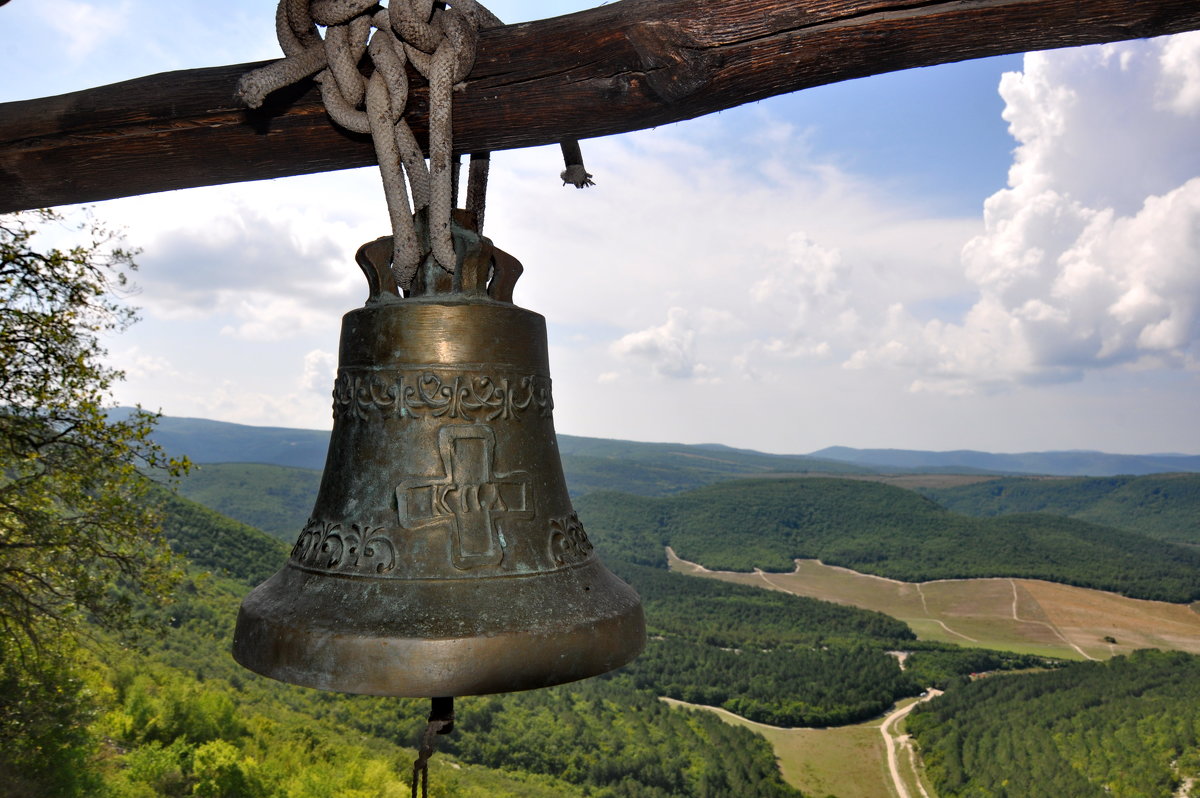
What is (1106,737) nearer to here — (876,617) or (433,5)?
(876,617)

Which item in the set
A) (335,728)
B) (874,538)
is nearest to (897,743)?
(335,728)

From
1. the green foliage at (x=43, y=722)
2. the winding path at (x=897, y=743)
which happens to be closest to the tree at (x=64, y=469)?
the green foliage at (x=43, y=722)

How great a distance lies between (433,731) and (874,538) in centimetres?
9766

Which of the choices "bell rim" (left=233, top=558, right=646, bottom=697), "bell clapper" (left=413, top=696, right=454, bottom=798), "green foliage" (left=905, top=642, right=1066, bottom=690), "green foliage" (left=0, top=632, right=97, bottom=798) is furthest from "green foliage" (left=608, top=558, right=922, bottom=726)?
"bell rim" (left=233, top=558, right=646, bottom=697)

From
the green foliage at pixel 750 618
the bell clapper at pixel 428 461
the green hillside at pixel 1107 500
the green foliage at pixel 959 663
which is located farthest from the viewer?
the green hillside at pixel 1107 500

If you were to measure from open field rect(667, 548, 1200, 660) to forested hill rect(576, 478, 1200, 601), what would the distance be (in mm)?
2245

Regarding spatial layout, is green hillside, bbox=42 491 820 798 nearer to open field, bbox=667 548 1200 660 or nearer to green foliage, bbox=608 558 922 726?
green foliage, bbox=608 558 922 726

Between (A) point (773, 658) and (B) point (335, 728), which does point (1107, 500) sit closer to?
(A) point (773, 658)

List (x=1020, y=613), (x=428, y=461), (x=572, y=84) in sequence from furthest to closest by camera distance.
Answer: (x=1020, y=613), (x=572, y=84), (x=428, y=461)

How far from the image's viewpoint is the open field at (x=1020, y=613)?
58.0 m

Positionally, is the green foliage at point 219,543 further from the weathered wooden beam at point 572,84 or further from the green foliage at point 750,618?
the weathered wooden beam at point 572,84

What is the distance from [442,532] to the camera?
1756mm

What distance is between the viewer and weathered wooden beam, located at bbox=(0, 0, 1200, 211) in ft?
5.50

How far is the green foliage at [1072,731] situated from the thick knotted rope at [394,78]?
43484 mm
